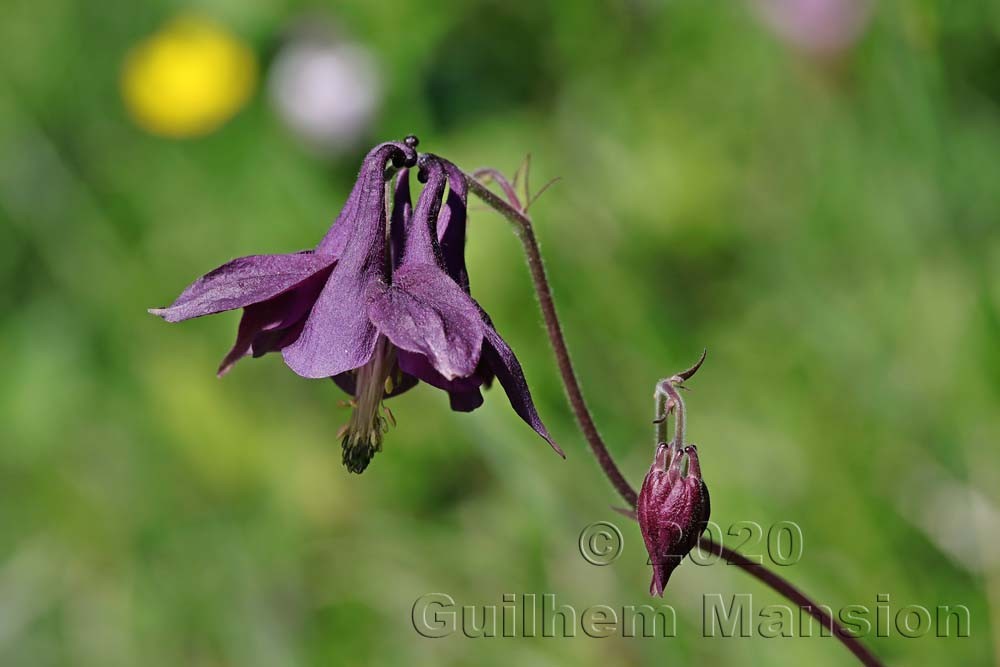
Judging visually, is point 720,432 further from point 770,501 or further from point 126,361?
point 126,361

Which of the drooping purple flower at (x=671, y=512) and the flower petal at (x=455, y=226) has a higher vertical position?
the flower petal at (x=455, y=226)

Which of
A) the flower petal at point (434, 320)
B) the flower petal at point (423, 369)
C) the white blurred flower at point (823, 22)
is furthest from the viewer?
the white blurred flower at point (823, 22)

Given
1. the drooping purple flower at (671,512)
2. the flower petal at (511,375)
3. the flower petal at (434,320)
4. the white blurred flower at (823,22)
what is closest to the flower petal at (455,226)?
the flower petal at (434,320)

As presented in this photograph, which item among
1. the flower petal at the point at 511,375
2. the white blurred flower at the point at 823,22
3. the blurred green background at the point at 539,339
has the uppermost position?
the white blurred flower at the point at 823,22

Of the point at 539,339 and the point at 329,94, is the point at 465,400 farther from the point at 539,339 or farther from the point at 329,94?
the point at 329,94

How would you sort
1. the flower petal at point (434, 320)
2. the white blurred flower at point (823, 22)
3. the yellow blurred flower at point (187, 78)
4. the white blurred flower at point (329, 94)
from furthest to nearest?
the yellow blurred flower at point (187, 78), the white blurred flower at point (329, 94), the white blurred flower at point (823, 22), the flower petal at point (434, 320)

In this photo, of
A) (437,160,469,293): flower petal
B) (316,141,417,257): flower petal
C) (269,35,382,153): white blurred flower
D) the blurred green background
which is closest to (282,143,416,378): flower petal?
(316,141,417,257): flower petal

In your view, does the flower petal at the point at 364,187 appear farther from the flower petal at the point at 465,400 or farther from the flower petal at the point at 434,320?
the flower petal at the point at 465,400

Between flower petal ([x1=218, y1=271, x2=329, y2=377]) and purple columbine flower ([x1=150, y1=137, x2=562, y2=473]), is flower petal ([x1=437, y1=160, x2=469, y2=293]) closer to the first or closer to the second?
purple columbine flower ([x1=150, y1=137, x2=562, y2=473])
